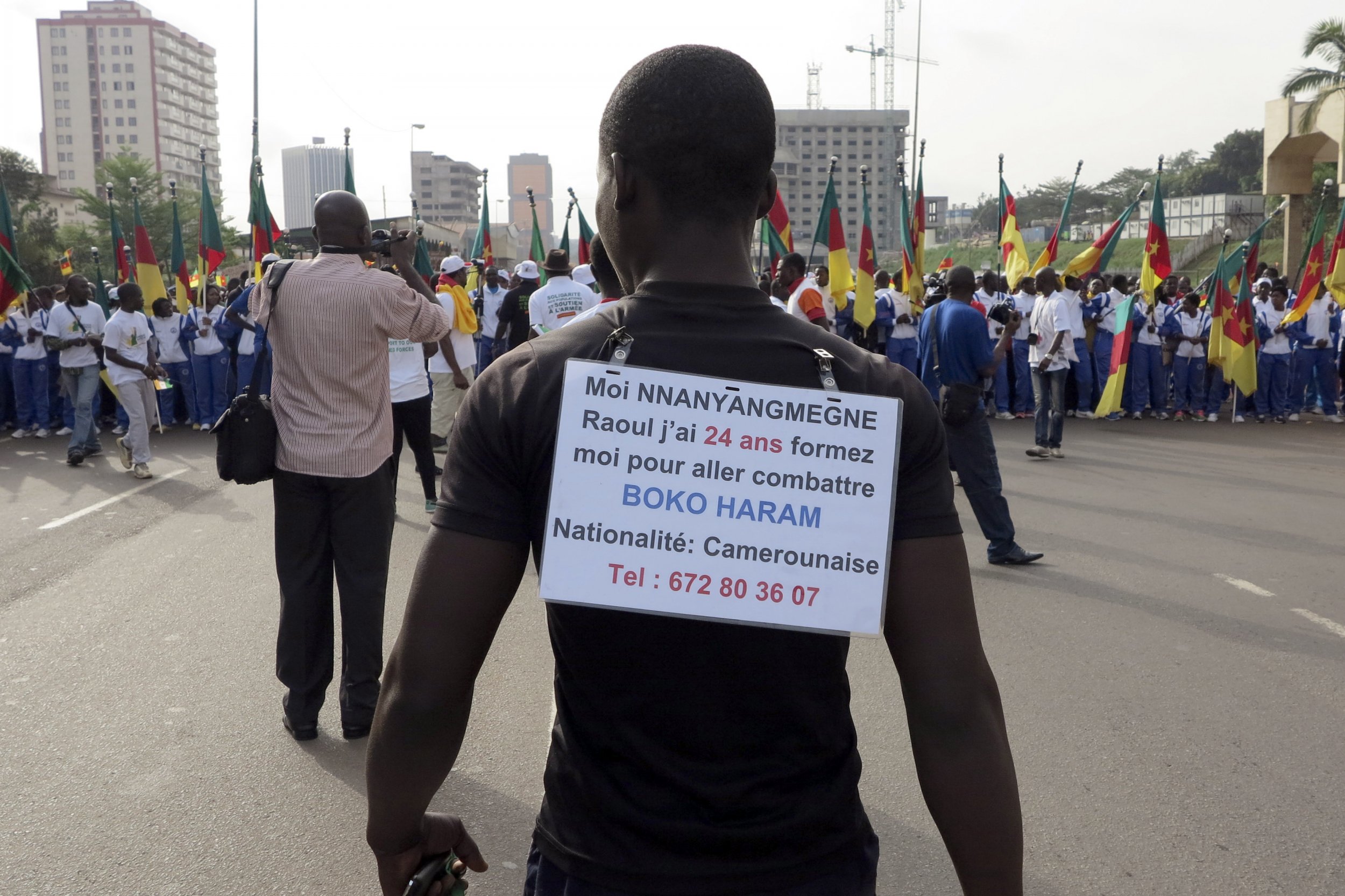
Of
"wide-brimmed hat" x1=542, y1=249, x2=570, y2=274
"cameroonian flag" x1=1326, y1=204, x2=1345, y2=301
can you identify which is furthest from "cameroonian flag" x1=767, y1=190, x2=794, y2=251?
"cameroonian flag" x1=1326, y1=204, x2=1345, y2=301

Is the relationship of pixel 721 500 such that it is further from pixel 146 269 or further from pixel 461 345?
pixel 146 269

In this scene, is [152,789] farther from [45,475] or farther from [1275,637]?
[45,475]

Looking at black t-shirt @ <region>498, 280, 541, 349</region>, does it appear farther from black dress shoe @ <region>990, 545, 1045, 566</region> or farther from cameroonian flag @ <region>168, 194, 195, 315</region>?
black dress shoe @ <region>990, 545, 1045, 566</region>

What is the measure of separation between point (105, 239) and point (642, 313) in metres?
73.9

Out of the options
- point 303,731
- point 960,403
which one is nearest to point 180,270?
point 960,403

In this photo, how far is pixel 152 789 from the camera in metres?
4.14

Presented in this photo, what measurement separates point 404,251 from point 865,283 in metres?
11.2

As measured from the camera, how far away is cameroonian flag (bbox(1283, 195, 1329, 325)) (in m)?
16.5

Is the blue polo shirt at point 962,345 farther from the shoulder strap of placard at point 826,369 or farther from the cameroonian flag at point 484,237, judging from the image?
the cameroonian flag at point 484,237

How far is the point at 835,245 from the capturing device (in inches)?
614

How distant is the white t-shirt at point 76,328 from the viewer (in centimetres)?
1266

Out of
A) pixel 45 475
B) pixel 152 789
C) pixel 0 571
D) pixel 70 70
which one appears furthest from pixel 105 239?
pixel 70 70

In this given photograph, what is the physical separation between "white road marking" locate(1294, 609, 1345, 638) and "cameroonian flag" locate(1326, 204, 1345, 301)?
1142cm

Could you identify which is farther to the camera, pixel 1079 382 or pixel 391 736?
pixel 1079 382
